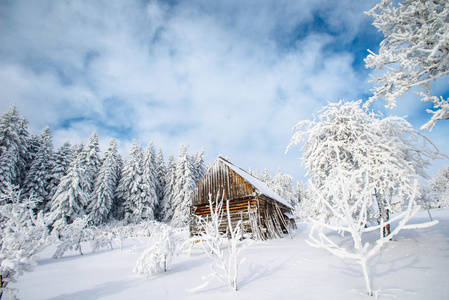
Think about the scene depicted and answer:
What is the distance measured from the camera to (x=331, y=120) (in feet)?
31.3

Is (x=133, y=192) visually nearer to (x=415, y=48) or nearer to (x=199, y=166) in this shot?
(x=199, y=166)

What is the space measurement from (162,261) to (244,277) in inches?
120

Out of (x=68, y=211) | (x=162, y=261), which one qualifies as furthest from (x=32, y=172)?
(x=162, y=261)

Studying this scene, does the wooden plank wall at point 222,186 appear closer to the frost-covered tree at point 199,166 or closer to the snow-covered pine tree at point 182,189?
the snow-covered pine tree at point 182,189

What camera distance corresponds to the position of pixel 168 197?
34250 mm

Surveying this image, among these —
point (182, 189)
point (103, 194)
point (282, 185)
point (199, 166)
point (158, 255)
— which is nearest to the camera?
point (158, 255)

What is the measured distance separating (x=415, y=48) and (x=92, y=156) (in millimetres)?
36862

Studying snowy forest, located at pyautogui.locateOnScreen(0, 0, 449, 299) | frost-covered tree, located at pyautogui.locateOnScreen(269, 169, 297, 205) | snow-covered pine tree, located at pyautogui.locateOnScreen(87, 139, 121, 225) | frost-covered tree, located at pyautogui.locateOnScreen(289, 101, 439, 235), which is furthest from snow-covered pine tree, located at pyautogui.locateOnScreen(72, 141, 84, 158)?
frost-covered tree, located at pyautogui.locateOnScreen(269, 169, 297, 205)

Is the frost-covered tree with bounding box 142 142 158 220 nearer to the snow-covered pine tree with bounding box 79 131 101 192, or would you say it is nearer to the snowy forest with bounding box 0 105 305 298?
the snowy forest with bounding box 0 105 305 298

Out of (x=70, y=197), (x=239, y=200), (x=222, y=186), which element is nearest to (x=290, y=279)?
(x=239, y=200)

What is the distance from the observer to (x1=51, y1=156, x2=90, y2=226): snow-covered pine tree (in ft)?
77.0

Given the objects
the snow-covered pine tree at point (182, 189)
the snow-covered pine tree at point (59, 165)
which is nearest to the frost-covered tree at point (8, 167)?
the snow-covered pine tree at point (59, 165)

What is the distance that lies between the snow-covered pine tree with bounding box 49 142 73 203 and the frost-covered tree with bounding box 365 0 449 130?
1346 inches

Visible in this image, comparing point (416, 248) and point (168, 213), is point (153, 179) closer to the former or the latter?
point (168, 213)
